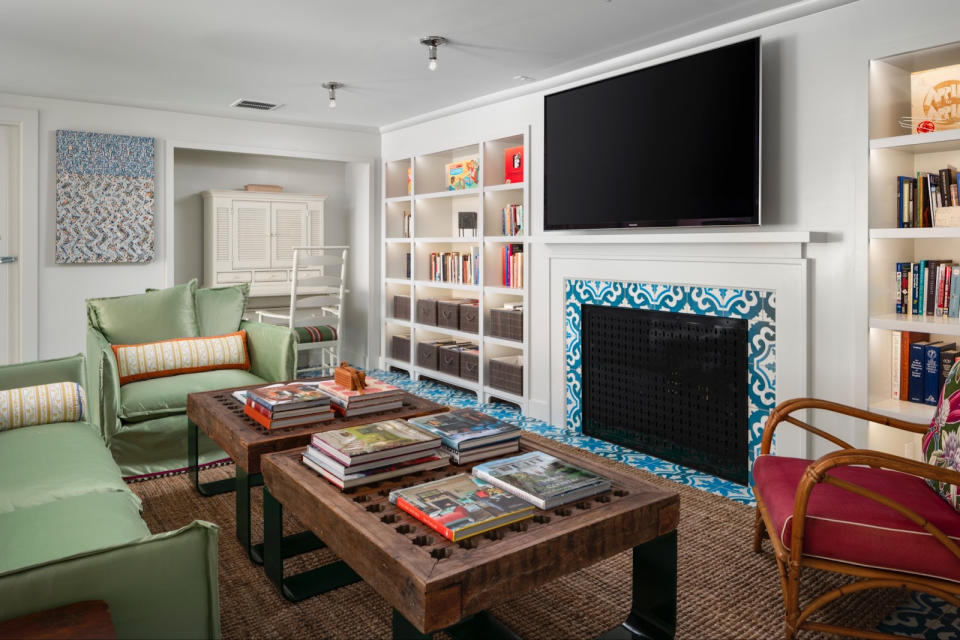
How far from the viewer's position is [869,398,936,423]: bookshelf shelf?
2635 mm

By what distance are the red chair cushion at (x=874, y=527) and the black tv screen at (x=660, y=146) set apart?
153 centimetres

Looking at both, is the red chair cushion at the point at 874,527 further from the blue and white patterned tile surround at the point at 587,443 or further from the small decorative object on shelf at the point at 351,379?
the small decorative object on shelf at the point at 351,379

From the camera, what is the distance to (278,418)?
2.39 m

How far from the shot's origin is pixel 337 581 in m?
2.19

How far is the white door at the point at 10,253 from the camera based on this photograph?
15.5ft

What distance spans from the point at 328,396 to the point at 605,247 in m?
2.01

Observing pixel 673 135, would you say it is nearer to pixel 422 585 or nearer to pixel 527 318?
pixel 527 318

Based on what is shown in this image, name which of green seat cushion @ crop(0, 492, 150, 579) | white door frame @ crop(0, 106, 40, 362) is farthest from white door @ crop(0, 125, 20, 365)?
green seat cushion @ crop(0, 492, 150, 579)

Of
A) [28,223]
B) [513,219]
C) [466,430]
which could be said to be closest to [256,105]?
[28,223]

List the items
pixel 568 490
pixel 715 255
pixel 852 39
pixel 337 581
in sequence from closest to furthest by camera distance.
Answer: pixel 568 490
pixel 337 581
pixel 852 39
pixel 715 255

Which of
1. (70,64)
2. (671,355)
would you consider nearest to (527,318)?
(671,355)

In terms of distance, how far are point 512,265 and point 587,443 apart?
144 cm

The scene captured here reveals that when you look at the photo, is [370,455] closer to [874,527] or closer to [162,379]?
[874,527]

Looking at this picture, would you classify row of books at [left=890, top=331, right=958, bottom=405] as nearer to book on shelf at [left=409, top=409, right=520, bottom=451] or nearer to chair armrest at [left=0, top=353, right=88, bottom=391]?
book on shelf at [left=409, top=409, right=520, bottom=451]
